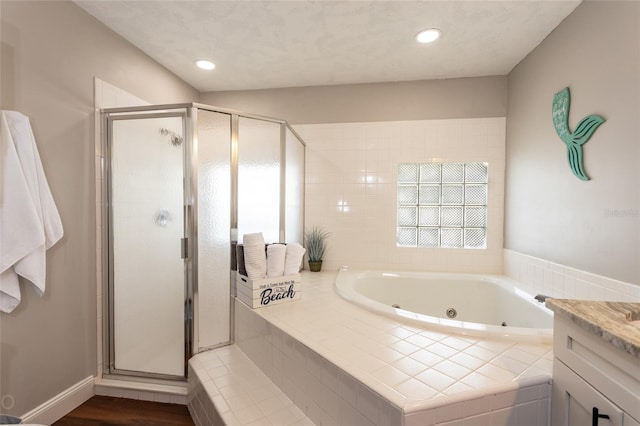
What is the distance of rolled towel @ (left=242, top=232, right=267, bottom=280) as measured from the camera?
1.73m

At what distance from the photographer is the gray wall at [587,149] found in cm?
133

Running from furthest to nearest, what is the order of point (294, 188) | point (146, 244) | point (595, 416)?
1. point (294, 188)
2. point (146, 244)
3. point (595, 416)

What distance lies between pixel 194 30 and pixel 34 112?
106 centimetres

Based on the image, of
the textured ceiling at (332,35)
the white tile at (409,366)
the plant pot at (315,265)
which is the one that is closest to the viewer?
the white tile at (409,366)

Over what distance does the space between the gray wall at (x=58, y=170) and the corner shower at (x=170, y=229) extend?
122 millimetres

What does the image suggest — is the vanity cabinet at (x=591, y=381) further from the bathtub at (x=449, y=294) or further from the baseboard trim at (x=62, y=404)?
the baseboard trim at (x=62, y=404)

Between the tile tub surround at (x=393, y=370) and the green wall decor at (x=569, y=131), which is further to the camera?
the green wall decor at (x=569, y=131)

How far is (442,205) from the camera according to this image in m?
2.69

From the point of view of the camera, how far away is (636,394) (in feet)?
2.15

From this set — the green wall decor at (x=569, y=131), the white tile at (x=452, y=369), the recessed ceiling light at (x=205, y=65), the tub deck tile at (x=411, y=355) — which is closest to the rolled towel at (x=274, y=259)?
the tub deck tile at (x=411, y=355)

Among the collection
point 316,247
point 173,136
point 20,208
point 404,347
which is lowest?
point 404,347

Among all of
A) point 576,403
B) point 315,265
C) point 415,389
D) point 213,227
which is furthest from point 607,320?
point 315,265

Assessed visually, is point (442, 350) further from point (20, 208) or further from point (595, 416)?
point (20, 208)

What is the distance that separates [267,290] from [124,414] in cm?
105
